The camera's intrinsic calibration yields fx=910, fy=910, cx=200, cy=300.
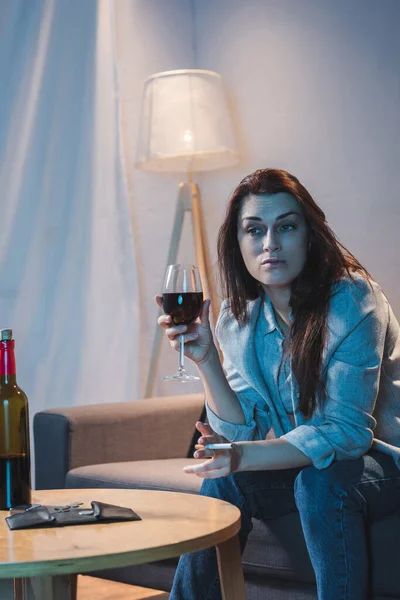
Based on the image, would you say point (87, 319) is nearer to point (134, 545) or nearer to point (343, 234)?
point (343, 234)

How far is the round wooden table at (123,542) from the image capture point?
3.83 ft

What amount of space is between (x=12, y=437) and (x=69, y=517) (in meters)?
0.20

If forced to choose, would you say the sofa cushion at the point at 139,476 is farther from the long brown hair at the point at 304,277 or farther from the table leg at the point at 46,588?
the table leg at the point at 46,588

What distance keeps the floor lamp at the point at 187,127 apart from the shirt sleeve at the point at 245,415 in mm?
1216

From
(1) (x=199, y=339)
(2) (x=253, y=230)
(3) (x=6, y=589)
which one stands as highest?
(2) (x=253, y=230)

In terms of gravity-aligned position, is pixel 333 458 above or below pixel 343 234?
below

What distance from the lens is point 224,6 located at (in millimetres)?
3529

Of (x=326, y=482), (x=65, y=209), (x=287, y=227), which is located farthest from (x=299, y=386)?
(x=65, y=209)

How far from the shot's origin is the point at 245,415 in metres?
1.92

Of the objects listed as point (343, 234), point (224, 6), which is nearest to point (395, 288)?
point (343, 234)

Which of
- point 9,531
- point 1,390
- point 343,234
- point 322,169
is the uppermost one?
point 322,169

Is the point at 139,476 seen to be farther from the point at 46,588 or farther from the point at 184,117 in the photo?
the point at 184,117

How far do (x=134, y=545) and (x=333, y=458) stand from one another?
21.3 inches

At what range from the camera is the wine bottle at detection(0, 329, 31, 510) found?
1.48m
